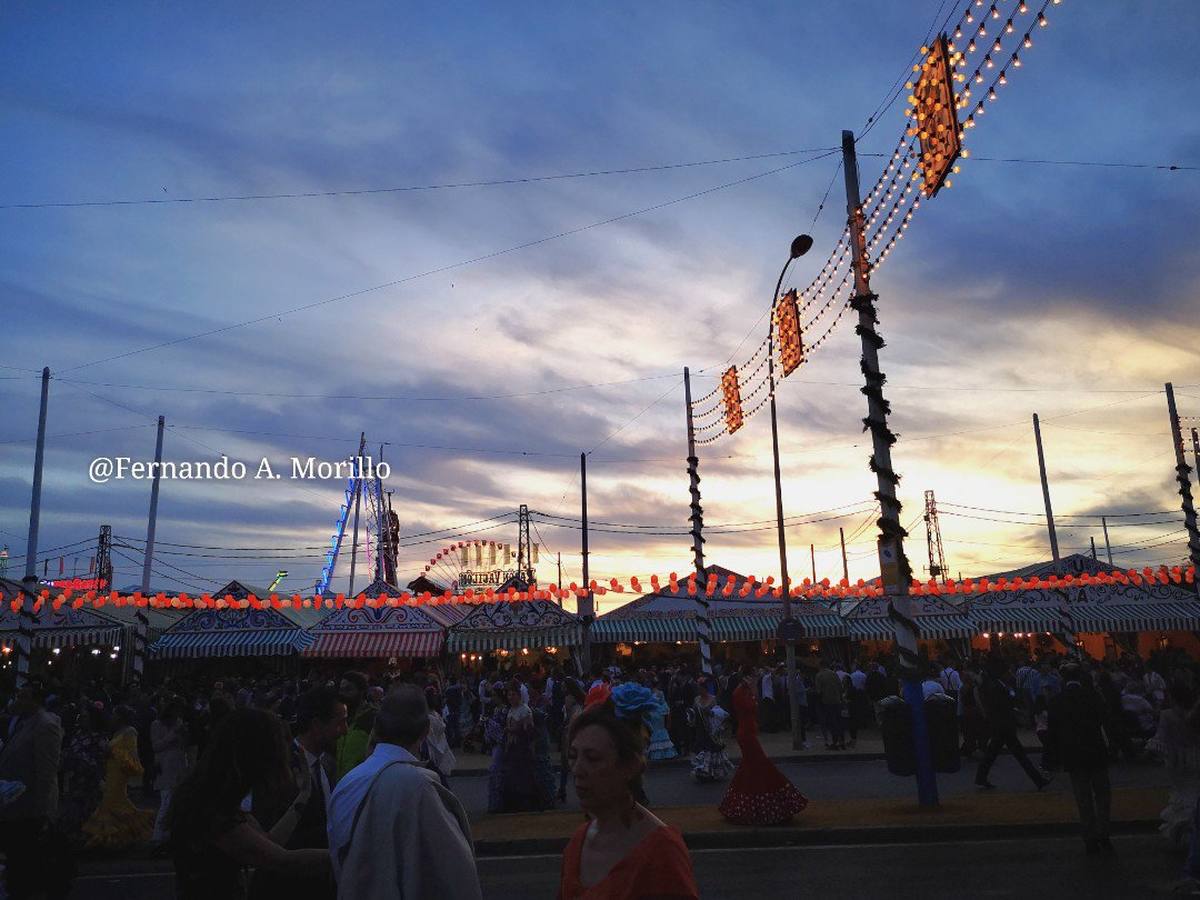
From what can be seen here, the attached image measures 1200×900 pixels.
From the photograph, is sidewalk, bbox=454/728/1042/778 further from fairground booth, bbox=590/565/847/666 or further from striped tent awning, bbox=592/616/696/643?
striped tent awning, bbox=592/616/696/643

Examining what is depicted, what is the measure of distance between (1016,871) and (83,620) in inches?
1298

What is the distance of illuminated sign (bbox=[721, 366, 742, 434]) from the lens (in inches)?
813

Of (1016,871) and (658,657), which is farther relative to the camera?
(658,657)

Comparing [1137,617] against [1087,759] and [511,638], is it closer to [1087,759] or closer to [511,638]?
[511,638]

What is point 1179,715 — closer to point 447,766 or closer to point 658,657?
point 447,766

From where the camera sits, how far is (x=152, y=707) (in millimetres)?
18797

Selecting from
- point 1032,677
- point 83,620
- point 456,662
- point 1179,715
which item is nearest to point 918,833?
point 1179,715

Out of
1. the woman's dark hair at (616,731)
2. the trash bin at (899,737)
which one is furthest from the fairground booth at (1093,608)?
A: the woman's dark hair at (616,731)

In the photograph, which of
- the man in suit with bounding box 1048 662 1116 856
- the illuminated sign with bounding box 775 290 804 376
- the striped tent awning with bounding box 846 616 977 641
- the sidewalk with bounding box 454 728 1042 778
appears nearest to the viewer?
the man in suit with bounding box 1048 662 1116 856

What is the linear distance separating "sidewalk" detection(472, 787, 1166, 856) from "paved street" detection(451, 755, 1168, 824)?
1.55 metres

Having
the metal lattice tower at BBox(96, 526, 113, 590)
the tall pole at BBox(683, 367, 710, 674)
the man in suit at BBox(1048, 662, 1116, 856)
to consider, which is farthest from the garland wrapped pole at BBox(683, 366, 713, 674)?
the metal lattice tower at BBox(96, 526, 113, 590)

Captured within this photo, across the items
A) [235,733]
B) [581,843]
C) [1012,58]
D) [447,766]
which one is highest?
[1012,58]

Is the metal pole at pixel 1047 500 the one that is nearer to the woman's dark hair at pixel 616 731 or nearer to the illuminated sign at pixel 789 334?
the illuminated sign at pixel 789 334

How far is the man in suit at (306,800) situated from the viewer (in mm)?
3721
